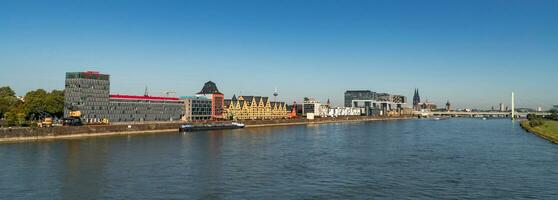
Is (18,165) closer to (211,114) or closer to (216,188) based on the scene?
(216,188)

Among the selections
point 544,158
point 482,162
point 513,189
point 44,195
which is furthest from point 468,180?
point 44,195

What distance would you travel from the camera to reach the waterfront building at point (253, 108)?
153 metres

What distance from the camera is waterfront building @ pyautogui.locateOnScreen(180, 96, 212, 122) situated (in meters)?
131

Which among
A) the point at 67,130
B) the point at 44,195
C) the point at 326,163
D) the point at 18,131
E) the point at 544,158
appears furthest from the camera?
the point at 67,130

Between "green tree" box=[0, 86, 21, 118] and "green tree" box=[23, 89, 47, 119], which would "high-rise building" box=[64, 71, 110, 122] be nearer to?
"green tree" box=[23, 89, 47, 119]

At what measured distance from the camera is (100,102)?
102 m

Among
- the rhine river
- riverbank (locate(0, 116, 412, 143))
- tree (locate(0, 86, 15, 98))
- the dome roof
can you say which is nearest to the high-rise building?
riverbank (locate(0, 116, 412, 143))

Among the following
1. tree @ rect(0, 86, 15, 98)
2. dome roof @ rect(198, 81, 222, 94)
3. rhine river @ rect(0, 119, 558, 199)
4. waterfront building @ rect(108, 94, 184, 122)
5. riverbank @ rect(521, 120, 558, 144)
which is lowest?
rhine river @ rect(0, 119, 558, 199)

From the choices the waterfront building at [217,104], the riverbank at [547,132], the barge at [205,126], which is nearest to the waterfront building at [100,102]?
the barge at [205,126]

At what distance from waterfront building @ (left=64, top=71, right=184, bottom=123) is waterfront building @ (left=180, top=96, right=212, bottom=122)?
1271 cm

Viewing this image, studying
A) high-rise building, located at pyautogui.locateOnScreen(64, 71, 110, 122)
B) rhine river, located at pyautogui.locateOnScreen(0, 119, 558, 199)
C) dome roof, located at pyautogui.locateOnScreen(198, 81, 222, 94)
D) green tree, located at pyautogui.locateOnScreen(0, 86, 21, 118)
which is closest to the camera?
rhine river, located at pyautogui.locateOnScreen(0, 119, 558, 199)

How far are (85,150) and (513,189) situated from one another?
44.1m

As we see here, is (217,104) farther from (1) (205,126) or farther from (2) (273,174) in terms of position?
(2) (273,174)

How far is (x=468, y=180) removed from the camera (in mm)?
35344
